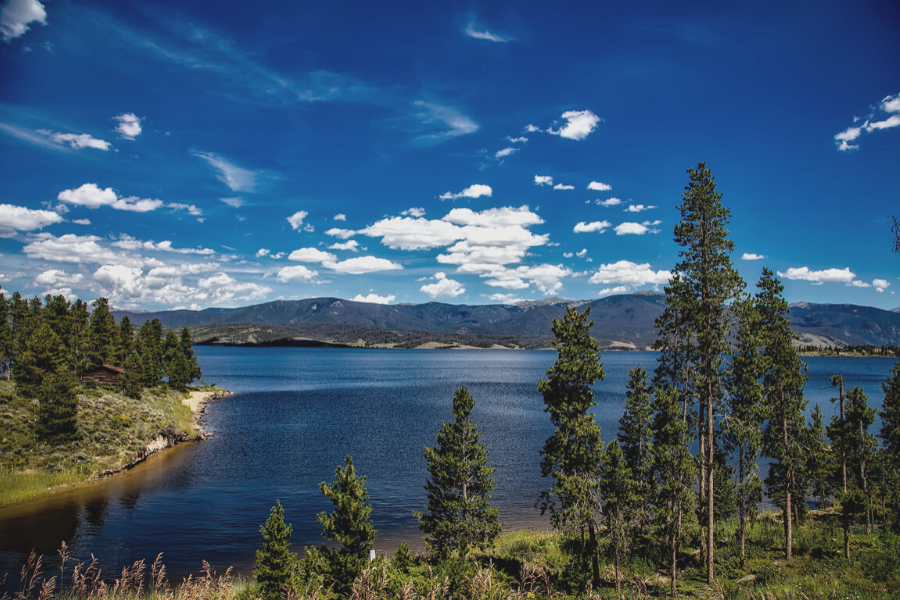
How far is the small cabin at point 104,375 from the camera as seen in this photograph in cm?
7469

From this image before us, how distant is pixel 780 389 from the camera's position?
3061 centimetres

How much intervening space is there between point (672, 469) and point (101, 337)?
3531 inches

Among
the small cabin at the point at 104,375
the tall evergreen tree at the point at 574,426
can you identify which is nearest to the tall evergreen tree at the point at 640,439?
the tall evergreen tree at the point at 574,426

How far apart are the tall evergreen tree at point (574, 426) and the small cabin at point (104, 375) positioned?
75533 millimetres

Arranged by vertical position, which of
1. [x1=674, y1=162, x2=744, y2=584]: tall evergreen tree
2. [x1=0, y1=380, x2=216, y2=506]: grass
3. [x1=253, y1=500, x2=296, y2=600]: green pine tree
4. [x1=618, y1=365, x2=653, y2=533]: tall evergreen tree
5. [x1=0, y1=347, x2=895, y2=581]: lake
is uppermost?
[x1=674, y1=162, x2=744, y2=584]: tall evergreen tree

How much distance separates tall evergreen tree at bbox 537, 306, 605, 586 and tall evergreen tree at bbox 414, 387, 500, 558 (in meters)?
4.14

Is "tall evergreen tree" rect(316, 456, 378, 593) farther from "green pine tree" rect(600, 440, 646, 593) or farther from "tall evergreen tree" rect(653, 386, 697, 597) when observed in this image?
"tall evergreen tree" rect(653, 386, 697, 597)

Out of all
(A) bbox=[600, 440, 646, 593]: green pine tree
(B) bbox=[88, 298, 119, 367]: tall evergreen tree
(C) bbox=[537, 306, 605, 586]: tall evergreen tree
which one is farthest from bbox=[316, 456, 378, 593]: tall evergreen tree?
(B) bbox=[88, 298, 119, 367]: tall evergreen tree

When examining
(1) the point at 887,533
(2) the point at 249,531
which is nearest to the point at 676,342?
(1) the point at 887,533

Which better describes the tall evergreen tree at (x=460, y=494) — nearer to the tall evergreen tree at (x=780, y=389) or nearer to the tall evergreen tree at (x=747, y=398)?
the tall evergreen tree at (x=747, y=398)

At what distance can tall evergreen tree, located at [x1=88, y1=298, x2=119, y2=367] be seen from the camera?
78.7 metres

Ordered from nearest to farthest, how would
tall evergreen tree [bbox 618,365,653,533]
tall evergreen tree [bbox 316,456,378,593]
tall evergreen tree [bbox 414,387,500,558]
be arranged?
tall evergreen tree [bbox 316,456,378,593] < tall evergreen tree [bbox 618,365,653,533] < tall evergreen tree [bbox 414,387,500,558]

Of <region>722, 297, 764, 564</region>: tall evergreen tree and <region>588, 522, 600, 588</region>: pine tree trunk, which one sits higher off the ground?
<region>722, 297, 764, 564</region>: tall evergreen tree

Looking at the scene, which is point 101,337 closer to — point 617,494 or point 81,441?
point 81,441
